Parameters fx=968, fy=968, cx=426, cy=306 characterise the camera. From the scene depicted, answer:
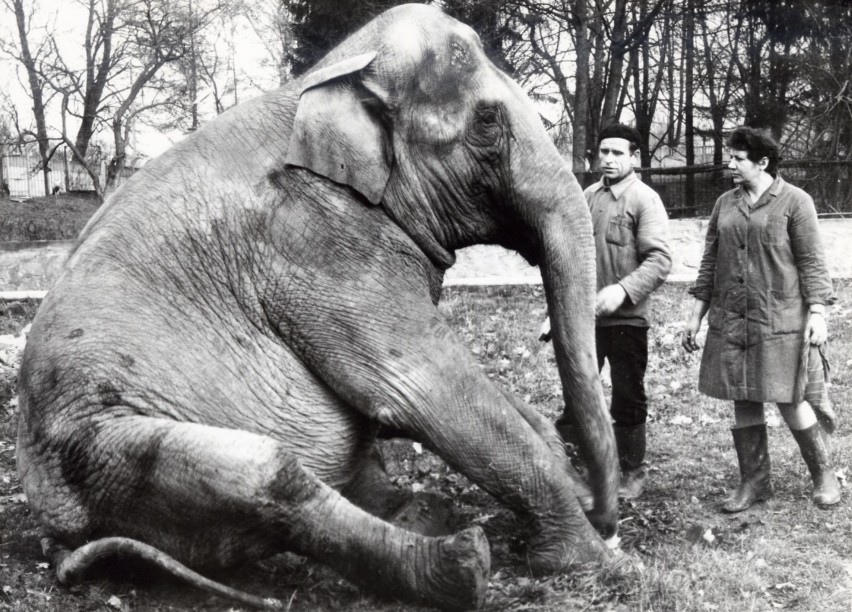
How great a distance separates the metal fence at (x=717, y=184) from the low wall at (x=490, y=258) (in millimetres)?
3613

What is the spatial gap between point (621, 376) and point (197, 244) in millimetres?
2764

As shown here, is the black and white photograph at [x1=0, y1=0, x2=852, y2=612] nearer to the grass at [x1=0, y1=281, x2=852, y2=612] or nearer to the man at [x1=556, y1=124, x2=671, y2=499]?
the grass at [x1=0, y1=281, x2=852, y2=612]

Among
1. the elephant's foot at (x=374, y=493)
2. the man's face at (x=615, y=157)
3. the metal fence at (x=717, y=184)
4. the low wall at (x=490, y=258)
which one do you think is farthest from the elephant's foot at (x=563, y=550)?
the metal fence at (x=717, y=184)

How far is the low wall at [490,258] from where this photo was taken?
15.0 metres

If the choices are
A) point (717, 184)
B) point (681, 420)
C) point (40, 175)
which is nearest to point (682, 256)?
point (717, 184)

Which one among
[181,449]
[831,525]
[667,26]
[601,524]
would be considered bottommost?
[831,525]

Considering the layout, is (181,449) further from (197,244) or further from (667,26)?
(667,26)

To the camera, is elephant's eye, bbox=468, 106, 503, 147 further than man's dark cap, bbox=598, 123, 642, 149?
No

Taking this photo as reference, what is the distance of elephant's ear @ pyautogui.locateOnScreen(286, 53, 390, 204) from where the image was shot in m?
3.94

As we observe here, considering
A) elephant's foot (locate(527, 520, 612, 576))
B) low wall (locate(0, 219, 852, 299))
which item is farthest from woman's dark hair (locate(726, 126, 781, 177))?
low wall (locate(0, 219, 852, 299))

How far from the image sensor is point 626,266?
571 cm

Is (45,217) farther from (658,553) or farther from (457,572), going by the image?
(457,572)

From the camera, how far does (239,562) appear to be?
3746mm

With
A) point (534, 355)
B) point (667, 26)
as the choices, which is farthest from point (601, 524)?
point (667, 26)
